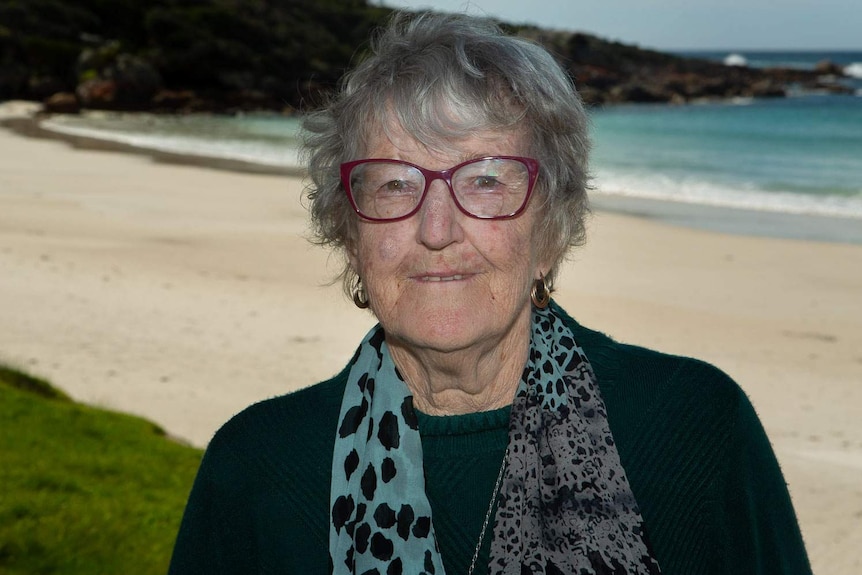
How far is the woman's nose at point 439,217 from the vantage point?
1952 mm

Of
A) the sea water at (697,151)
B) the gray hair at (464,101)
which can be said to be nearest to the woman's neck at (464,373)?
the gray hair at (464,101)

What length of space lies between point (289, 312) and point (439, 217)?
8.20 meters

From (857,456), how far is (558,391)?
220 inches

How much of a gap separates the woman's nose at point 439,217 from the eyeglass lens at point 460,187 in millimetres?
19

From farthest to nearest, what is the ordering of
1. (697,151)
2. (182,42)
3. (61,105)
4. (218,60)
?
(182,42)
(218,60)
(61,105)
(697,151)

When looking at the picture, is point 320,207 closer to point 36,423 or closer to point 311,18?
point 36,423

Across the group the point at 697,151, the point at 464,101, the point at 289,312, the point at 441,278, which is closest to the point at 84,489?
the point at 441,278

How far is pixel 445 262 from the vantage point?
6.52ft

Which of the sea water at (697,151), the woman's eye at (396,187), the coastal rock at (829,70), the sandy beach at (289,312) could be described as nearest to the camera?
the woman's eye at (396,187)

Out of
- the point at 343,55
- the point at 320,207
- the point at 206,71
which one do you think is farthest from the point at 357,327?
the point at 343,55

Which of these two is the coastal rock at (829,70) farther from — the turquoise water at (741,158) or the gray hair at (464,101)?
the gray hair at (464,101)

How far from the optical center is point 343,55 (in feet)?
234

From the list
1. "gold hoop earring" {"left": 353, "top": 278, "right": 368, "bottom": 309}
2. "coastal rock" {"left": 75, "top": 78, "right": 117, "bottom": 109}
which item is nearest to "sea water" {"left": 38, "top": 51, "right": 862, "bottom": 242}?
"coastal rock" {"left": 75, "top": 78, "right": 117, "bottom": 109}

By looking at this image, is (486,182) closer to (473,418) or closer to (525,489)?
(473,418)
